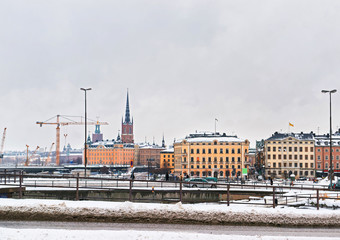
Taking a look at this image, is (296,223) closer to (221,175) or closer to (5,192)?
(5,192)

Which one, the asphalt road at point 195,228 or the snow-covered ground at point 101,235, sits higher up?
the snow-covered ground at point 101,235

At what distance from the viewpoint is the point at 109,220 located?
38.8 feet

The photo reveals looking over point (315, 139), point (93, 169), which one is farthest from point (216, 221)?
point (93, 169)

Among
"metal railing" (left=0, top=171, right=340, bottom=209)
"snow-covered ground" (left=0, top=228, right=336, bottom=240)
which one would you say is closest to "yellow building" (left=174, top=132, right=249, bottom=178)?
"metal railing" (left=0, top=171, right=340, bottom=209)

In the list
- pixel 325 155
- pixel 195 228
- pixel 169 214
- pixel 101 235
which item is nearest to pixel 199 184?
pixel 169 214

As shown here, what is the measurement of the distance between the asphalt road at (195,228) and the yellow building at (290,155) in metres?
107

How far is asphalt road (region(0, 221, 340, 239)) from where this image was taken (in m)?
10.7

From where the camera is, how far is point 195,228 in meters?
11.1

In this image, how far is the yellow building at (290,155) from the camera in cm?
11450

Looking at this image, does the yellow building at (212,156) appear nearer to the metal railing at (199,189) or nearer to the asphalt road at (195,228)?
the metal railing at (199,189)

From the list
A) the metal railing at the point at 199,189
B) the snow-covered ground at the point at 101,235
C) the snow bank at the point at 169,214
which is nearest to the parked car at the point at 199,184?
the metal railing at the point at 199,189

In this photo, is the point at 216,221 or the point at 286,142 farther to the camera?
the point at 286,142

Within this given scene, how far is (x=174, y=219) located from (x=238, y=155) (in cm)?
10968

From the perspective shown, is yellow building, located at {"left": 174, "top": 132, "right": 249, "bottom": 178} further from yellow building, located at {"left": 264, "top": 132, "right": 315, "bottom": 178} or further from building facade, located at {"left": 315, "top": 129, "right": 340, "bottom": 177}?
building facade, located at {"left": 315, "top": 129, "right": 340, "bottom": 177}
